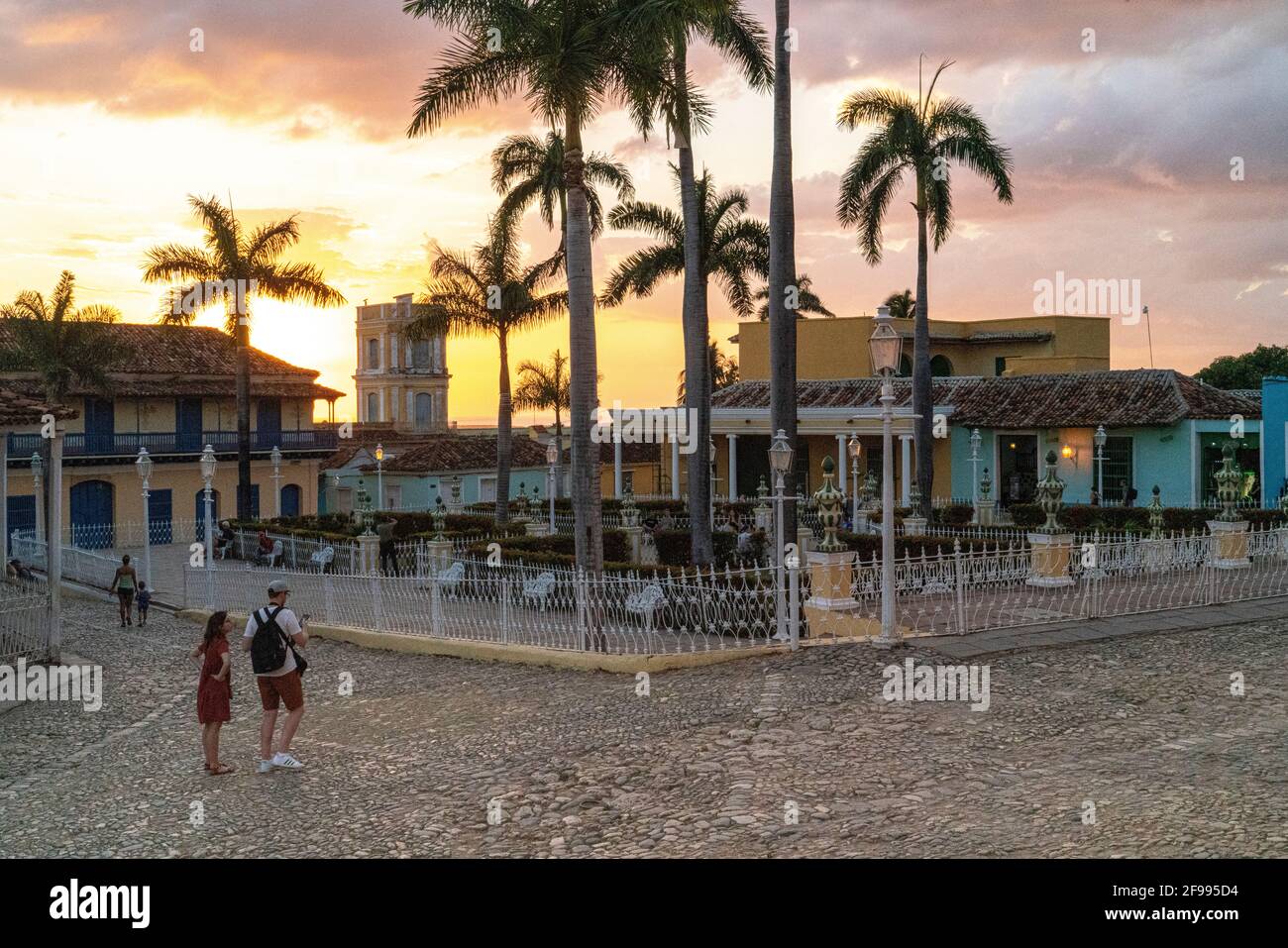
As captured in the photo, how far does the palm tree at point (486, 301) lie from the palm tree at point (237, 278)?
497 cm

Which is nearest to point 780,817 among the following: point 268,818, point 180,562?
point 268,818

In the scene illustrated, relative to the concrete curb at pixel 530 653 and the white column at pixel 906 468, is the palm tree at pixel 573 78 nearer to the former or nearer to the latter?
the concrete curb at pixel 530 653

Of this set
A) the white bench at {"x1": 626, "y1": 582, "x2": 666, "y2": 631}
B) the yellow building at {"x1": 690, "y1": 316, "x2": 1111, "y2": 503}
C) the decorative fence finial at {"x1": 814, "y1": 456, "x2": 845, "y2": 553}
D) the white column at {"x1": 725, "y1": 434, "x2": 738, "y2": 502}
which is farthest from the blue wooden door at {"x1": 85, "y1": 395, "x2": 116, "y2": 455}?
the decorative fence finial at {"x1": 814, "y1": 456, "x2": 845, "y2": 553}

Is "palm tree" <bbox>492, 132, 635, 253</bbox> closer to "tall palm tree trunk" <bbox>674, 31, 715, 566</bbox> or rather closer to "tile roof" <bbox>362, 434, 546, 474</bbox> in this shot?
"tall palm tree trunk" <bbox>674, 31, 715, 566</bbox>

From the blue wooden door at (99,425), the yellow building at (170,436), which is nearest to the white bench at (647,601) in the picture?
the yellow building at (170,436)

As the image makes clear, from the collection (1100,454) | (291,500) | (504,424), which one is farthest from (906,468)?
(291,500)

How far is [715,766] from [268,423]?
3605 centimetres

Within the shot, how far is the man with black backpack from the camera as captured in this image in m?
9.29

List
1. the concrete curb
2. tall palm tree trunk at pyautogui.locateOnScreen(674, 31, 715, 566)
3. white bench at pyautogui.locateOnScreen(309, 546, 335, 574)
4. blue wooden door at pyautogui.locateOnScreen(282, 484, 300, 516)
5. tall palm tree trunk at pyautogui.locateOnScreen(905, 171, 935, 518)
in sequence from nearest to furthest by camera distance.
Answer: the concrete curb < tall palm tree trunk at pyautogui.locateOnScreen(674, 31, 715, 566) < white bench at pyautogui.locateOnScreen(309, 546, 335, 574) < tall palm tree trunk at pyautogui.locateOnScreen(905, 171, 935, 518) < blue wooden door at pyautogui.locateOnScreen(282, 484, 300, 516)

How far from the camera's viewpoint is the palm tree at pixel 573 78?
14086 mm

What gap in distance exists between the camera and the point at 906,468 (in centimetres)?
3616

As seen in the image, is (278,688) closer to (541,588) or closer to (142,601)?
(541,588)

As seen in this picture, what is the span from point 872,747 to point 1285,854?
10.4ft

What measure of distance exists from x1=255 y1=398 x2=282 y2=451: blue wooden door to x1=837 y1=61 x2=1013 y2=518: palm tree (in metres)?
22.8
